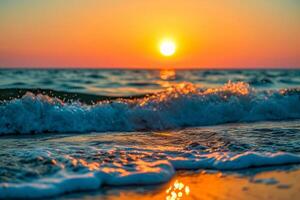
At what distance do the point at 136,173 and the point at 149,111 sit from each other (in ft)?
14.8

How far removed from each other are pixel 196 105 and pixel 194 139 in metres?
3.39

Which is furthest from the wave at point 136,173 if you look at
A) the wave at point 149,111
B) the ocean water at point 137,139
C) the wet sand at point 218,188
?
the wave at point 149,111

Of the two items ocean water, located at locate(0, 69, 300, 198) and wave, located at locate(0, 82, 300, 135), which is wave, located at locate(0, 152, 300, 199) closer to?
ocean water, located at locate(0, 69, 300, 198)

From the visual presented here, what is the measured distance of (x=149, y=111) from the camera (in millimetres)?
8852

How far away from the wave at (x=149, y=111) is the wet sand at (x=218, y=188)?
12.5ft

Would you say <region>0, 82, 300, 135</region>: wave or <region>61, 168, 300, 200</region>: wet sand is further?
<region>0, 82, 300, 135</region>: wave

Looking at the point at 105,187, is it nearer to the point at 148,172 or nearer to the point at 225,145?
the point at 148,172

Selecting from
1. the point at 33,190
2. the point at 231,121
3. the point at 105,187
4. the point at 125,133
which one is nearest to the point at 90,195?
the point at 105,187

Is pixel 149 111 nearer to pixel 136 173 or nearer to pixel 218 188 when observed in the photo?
pixel 136 173

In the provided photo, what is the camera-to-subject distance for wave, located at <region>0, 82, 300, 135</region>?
802 centimetres

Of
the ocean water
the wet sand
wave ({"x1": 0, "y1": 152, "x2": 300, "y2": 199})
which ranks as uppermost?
the ocean water

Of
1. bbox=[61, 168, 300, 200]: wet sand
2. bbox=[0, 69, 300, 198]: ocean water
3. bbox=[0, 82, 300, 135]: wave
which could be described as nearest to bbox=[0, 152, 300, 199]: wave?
bbox=[0, 69, 300, 198]: ocean water

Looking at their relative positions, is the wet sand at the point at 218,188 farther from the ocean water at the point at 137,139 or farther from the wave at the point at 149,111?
the wave at the point at 149,111

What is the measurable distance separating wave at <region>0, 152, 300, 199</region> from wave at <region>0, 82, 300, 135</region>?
326 centimetres
